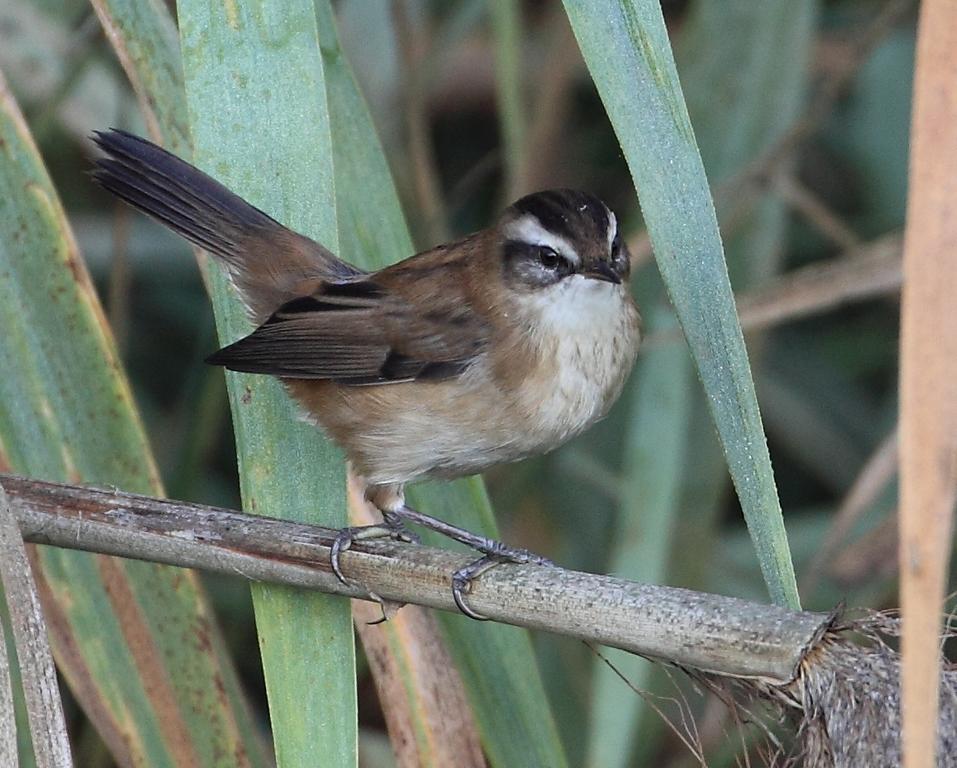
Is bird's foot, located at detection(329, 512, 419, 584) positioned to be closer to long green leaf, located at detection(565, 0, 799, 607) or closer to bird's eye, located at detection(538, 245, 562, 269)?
long green leaf, located at detection(565, 0, 799, 607)

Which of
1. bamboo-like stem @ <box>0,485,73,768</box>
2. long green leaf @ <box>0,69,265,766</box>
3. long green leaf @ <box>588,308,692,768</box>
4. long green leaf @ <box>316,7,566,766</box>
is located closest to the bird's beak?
long green leaf @ <box>316,7,566,766</box>

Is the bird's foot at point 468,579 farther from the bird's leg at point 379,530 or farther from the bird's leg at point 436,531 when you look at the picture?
the bird's leg at point 379,530

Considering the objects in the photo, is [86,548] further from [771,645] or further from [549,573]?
[771,645]

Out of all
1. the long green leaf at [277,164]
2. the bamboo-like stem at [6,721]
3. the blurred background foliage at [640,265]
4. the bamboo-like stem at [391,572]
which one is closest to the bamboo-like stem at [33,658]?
the bamboo-like stem at [6,721]

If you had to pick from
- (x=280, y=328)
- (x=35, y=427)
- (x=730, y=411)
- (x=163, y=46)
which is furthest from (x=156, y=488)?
(x=730, y=411)

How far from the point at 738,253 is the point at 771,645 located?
2446 millimetres

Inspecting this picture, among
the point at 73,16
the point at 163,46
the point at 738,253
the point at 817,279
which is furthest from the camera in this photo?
the point at 73,16

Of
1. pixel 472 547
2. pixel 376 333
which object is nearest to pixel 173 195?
pixel 376 333

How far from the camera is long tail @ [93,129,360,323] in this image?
275 cm

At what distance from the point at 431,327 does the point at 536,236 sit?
33cm

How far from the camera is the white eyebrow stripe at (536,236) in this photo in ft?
9.01

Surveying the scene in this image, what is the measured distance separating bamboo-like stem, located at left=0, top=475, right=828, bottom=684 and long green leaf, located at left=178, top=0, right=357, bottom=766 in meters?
0.08

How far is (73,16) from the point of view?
4.16 metres

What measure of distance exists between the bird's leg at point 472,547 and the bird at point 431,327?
4 cm
